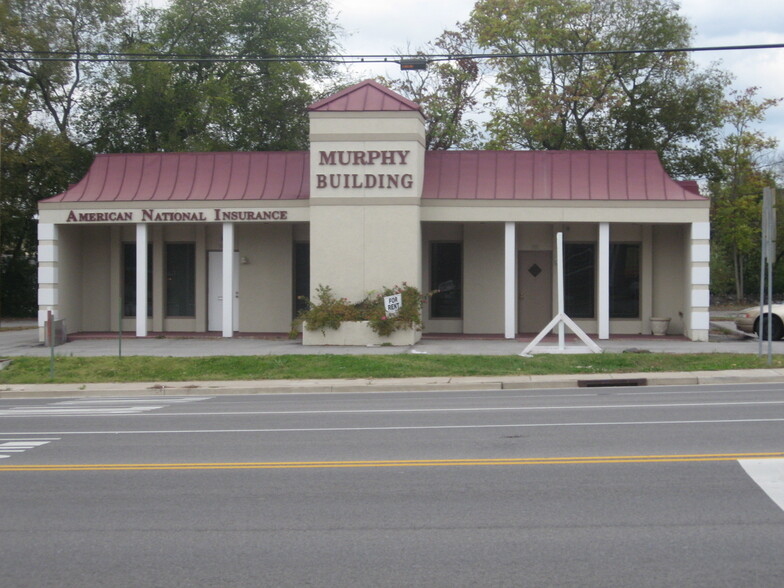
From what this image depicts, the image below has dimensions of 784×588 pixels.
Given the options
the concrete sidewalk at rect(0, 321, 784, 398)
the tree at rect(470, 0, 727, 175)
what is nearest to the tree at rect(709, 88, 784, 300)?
the tree at rect(470, 0, 727, 175)

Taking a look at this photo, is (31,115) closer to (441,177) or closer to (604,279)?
(441,177)

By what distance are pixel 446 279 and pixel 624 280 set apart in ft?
16.5

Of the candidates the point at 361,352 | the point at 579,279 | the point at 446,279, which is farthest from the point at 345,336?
the point at 579,279

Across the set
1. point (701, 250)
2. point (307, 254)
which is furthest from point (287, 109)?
point (701, 250)

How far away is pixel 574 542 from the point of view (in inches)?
255

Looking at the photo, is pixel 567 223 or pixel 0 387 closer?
pixel 0 387

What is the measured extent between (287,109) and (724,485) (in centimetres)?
3835

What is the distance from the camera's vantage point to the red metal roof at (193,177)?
984 inches

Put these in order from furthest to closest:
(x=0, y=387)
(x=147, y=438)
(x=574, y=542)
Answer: (x=0, y=387), (x=147, y=438), (x=574, y=542)

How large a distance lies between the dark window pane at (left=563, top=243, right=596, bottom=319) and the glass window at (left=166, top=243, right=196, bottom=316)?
426 inches

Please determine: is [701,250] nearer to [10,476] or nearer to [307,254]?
[307,254]

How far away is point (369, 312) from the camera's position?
23.0 metres

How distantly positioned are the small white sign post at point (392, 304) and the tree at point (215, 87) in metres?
21.4

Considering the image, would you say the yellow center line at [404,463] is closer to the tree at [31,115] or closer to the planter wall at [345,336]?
the planter wall at [345,336]
